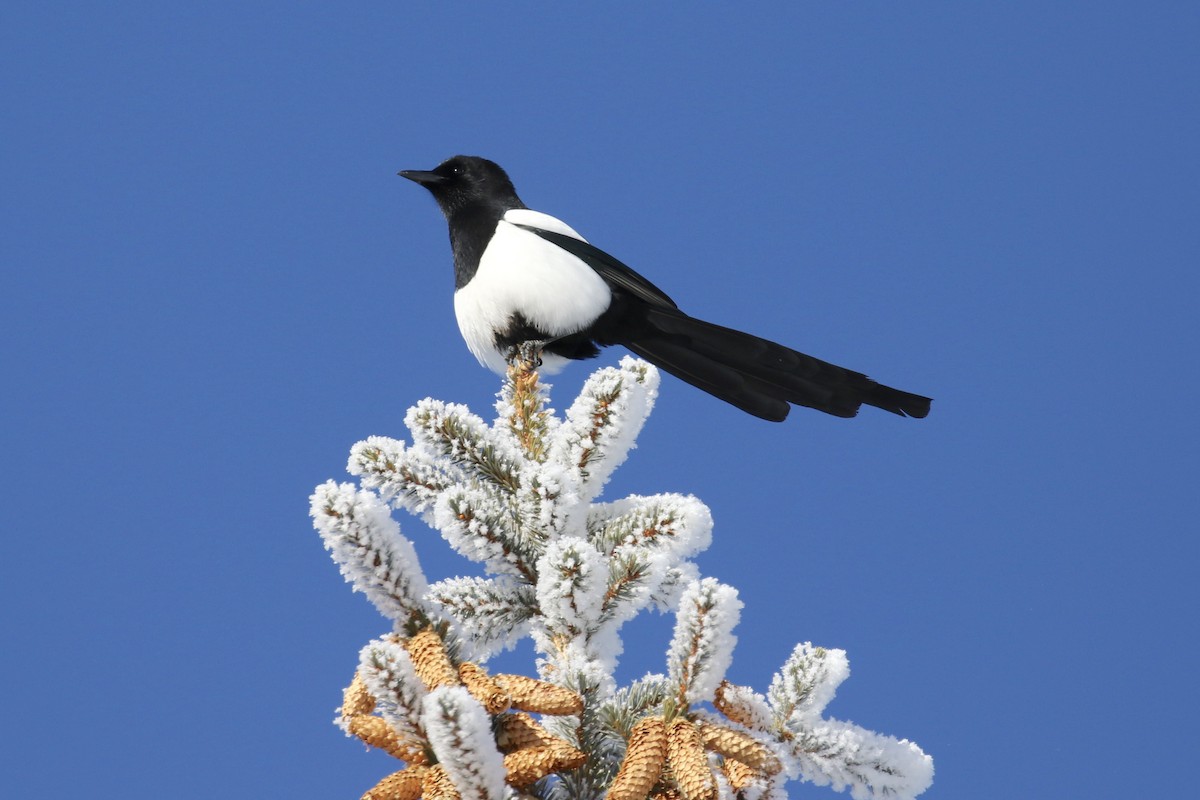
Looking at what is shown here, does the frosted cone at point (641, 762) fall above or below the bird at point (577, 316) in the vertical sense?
below

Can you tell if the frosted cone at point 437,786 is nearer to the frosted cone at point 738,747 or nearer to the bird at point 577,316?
the frosted cone at point 738,747

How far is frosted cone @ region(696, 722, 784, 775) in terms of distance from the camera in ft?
5.37

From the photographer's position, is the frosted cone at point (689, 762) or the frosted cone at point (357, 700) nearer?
the frosted cone at point (689, 762)

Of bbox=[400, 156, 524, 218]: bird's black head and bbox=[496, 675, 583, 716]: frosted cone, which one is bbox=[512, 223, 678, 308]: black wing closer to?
bbox=[400, 156, 524, 218]: bird's black head

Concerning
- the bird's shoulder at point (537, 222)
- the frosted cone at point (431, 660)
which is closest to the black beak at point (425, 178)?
the bird's shoulder at point (537, 222)

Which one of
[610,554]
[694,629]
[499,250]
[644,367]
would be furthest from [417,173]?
[694,629]

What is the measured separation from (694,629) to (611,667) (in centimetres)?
26

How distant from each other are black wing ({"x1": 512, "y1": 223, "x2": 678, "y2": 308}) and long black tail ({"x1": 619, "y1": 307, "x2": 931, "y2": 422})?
63mm

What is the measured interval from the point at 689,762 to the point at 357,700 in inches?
18.4

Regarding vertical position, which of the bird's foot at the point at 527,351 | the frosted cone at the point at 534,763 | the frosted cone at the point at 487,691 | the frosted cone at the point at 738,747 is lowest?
the frosted cone at the point at 534,763

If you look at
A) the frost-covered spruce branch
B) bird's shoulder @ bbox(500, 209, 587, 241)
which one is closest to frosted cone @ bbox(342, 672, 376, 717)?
the frost-covered spruce branch

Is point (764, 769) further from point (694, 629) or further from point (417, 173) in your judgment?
point (417, 173)

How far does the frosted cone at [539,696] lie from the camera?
1521 mm

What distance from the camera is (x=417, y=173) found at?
191 inches
